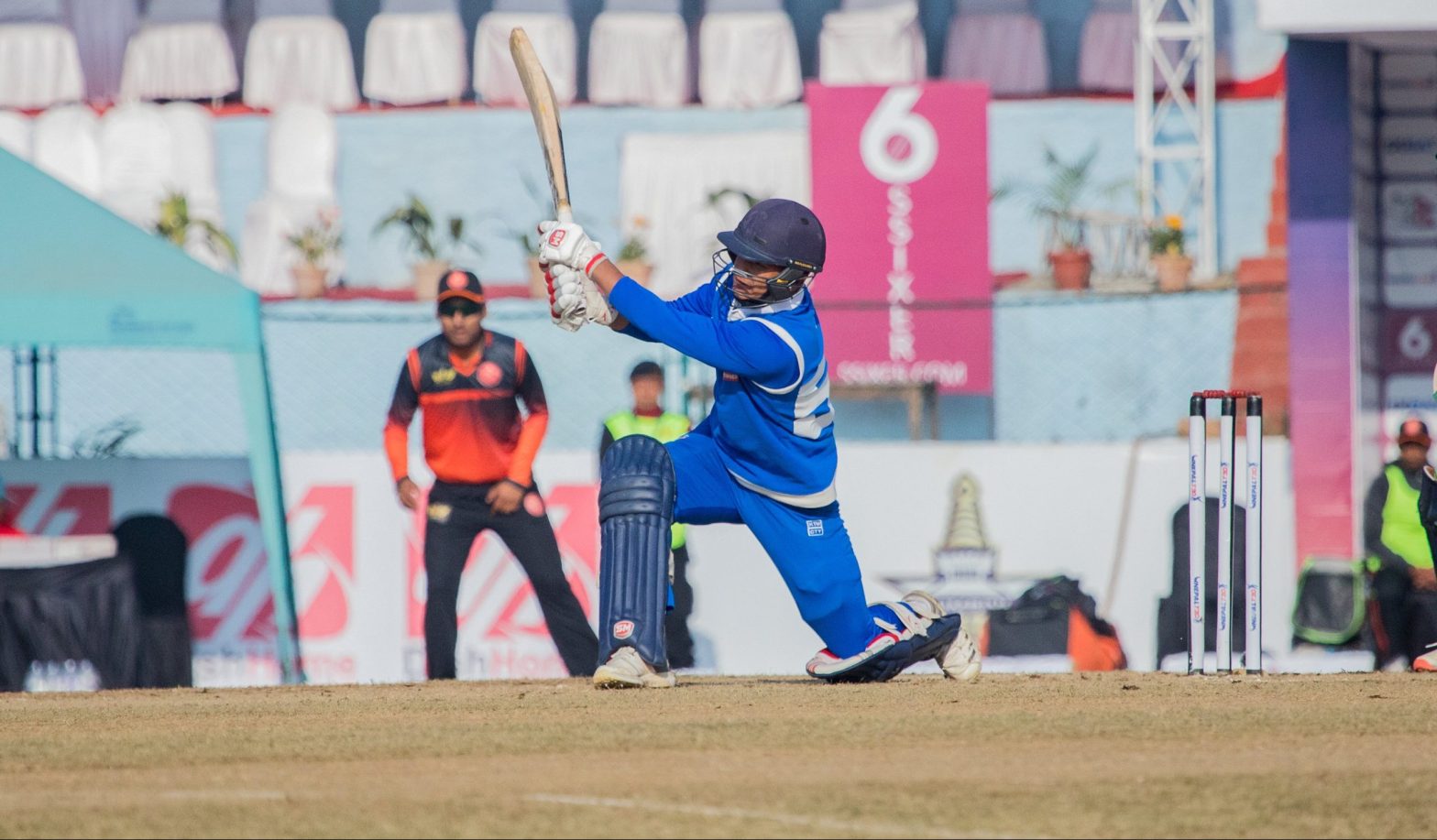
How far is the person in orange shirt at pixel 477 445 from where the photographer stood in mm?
10461

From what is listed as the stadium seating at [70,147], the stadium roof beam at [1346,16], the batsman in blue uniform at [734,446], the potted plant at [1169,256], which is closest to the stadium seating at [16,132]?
the stadium seating at [70,147]

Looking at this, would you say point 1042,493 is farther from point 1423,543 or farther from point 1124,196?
point 1124,196

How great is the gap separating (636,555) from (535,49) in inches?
656

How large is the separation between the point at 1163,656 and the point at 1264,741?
5857 millimetres

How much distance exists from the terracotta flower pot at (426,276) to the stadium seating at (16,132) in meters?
5.40

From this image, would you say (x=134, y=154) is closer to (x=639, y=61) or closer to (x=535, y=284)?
(x=535, y=284)

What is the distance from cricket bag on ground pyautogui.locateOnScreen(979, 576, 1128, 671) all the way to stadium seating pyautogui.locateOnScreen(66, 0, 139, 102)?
51.9 ft

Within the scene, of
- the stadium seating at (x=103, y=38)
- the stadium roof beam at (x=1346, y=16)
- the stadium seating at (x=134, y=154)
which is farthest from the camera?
the stadium seating at (x=103, y=38)

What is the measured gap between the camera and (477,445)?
1054cm

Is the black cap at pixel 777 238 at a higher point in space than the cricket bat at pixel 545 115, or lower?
lower

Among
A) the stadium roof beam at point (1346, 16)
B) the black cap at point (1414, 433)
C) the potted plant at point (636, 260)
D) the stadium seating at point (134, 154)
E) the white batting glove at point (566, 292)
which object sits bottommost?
the black cap at point (1414, 433)

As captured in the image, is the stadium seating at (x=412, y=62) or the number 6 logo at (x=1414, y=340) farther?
the stadium seating at (x=412, y=62)

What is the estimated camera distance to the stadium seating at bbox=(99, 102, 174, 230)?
22.1 metres

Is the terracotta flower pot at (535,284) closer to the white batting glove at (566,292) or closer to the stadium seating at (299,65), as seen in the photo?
the stadium seating at (299,65)
